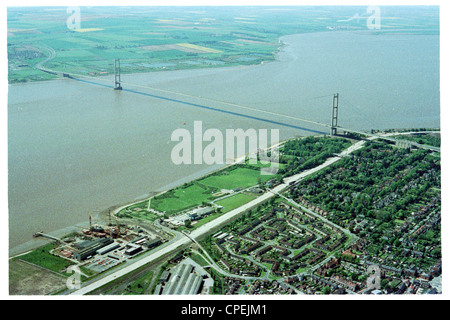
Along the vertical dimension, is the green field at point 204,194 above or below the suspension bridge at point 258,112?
below

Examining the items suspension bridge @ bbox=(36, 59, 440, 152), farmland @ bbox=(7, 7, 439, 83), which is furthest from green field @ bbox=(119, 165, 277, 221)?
farmland @ bbox=(7, 7, 439, 83)

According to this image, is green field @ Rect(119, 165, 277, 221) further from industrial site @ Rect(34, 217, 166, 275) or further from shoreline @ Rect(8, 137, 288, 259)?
industrial site @ Rect(34, 217, 166, 275)

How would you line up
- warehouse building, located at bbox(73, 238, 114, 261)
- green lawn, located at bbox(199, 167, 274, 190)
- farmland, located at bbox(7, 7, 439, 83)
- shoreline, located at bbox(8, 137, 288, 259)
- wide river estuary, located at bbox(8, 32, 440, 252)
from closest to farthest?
warehouse building, located at bbox(73, 238, 114, 261) < shoreline, located at bbox(8, 137, 288, 259) < wide river estuary, located at bbox(8, 32, 440, 252) < green lawn, located at bbox(199, 167, 274, 190) < farmland, located at bbox(7, 7, 439, 83)

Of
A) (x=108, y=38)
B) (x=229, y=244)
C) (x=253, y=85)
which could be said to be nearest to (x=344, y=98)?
(x=253, y=85)

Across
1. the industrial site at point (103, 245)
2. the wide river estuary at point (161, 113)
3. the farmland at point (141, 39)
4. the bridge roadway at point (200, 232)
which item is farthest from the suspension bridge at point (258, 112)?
the industrial site at point (103, 245)

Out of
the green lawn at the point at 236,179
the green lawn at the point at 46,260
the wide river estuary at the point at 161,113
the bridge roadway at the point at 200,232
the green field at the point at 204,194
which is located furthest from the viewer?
the green lawn at the point at 236,179

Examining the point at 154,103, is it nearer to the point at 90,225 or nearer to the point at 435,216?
the point at 90,225

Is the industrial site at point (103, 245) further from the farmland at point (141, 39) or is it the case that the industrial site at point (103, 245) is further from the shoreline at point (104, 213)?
the farmland at point (141, 39)

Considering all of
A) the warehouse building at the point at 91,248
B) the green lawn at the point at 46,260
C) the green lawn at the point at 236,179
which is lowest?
the green lawn at the point at 46,260
